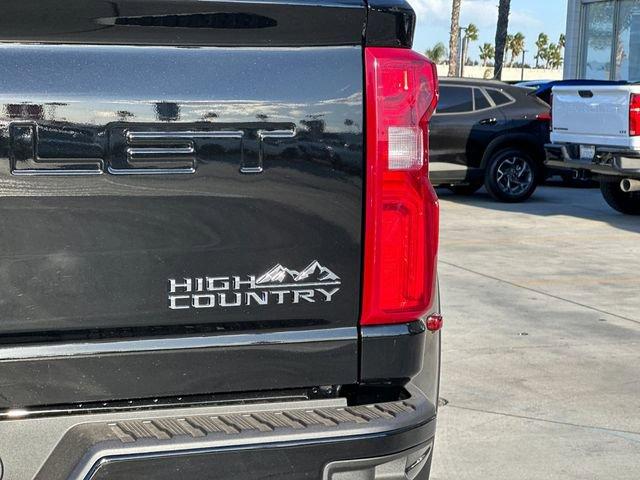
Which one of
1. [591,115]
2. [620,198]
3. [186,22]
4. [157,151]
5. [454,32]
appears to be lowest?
[620,198]

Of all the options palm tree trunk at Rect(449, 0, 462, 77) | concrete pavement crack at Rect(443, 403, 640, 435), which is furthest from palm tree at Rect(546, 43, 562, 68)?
→ concrete pavement crack at Rect(443, 403, 640, 435)

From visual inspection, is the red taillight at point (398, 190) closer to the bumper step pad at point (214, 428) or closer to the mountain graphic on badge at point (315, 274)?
the mountain graphic on badge at point (315, 274)

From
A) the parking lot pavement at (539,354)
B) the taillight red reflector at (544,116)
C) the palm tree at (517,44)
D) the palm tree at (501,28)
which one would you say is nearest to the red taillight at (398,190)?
the parking lot pavement at (539,354)

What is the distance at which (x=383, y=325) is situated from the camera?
2930 mm

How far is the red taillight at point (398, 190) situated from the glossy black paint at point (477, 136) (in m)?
12.2

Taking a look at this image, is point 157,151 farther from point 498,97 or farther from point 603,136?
point 498,97

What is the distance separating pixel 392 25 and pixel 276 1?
0.31 meters

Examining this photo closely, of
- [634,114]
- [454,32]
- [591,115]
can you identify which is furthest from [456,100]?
[454,32]

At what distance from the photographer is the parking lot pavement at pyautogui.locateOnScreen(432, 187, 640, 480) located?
5.14m

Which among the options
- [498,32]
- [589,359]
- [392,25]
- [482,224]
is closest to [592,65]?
[498,32]

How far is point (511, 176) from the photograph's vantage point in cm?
1545

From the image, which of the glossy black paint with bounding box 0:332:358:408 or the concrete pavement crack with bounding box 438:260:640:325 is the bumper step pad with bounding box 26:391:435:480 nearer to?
the glossy black paint with bounding box 0:332:358:408

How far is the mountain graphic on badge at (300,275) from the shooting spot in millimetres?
2789

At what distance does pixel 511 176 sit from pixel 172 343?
1310cm
